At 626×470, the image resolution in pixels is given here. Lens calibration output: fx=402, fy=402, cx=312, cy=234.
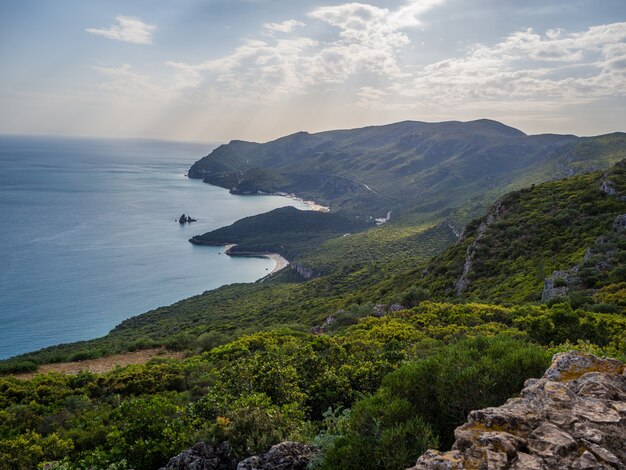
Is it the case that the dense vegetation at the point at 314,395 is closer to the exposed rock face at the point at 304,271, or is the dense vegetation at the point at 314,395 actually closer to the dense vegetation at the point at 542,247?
the dense vegetation at the point at 542,247

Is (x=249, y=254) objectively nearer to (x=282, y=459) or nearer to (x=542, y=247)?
(x=542, y=247)

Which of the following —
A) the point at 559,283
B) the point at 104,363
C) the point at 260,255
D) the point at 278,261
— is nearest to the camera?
the point at 559,283

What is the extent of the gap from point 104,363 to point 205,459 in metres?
22.2

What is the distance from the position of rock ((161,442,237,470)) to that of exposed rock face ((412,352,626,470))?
5171mm

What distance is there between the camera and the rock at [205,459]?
29.4 ft

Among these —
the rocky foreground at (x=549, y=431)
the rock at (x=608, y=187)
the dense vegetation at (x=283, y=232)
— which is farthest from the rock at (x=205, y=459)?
the dense vegetation at (x=283, y=232)

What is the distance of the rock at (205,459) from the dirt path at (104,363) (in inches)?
758

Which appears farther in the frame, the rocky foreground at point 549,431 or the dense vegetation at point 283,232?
Result: the dense vegetation at point 283,232

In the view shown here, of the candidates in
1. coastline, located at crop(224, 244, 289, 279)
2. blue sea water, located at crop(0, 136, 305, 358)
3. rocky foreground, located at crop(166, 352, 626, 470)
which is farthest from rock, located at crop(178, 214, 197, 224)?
rocky foreground, located at crop(166, 352, 626, 470)

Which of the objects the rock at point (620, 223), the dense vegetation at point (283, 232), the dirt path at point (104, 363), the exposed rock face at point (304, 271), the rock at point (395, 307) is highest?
the rock at point (620, 223)

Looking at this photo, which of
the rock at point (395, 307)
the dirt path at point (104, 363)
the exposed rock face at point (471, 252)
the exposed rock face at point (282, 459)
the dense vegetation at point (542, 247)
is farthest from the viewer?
the exposed rock face at point (471, 252)

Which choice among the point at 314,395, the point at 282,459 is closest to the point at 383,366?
the point at 314,395

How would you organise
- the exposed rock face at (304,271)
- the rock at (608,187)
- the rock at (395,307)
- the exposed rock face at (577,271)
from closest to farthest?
1. the exposed rock face at (577,271)
2. the rock at (395,307)
3. the rock at (608,187)
4. the exposed rock face at (304,271)

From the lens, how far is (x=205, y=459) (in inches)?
356
